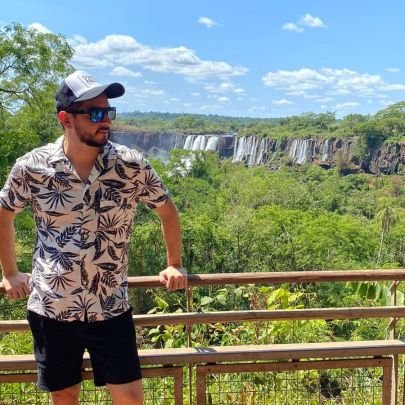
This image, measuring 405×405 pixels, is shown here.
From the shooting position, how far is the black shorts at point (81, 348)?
6.84 ft

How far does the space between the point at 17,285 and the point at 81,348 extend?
0.34 meters

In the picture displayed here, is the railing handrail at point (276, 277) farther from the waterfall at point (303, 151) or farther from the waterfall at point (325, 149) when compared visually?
the waterfall at point (303, 151)

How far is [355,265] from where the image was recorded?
3253cm

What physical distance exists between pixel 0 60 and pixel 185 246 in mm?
19033

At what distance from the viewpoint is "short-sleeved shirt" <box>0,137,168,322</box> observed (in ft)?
6.66

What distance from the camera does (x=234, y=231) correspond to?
34719 mm

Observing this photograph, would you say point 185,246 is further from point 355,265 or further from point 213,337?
point 213,337

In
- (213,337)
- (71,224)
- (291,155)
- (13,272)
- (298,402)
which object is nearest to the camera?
(71,224)

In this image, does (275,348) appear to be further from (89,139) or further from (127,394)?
(89,139)

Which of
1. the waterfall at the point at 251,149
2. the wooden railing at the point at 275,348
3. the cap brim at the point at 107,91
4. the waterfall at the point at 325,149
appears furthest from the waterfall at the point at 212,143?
the cap brim at the point at 107,91

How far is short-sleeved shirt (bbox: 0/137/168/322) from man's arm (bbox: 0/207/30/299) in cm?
8

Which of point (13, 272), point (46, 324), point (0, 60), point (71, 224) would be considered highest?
point (0, 60)

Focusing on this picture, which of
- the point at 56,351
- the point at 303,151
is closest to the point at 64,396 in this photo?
the point at 56,351

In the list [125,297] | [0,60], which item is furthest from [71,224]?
[0,60]
